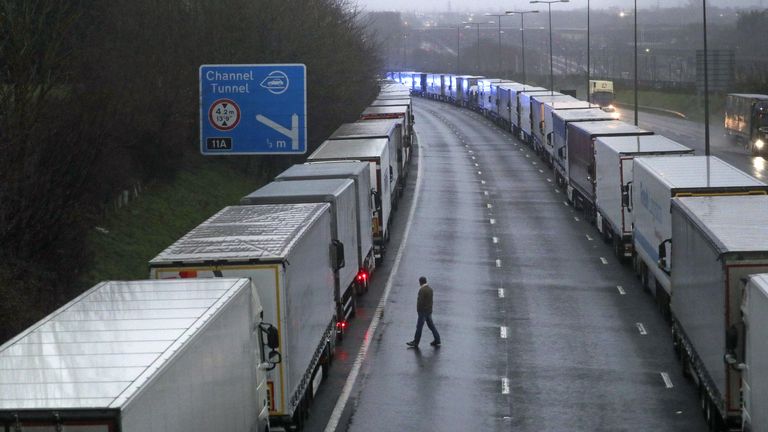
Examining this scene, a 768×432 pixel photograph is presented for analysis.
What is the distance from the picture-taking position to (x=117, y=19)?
1533 inches

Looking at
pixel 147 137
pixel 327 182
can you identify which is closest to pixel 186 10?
pixel 147 137

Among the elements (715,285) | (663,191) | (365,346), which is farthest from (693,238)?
(365,346)

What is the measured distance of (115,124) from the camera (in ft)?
106

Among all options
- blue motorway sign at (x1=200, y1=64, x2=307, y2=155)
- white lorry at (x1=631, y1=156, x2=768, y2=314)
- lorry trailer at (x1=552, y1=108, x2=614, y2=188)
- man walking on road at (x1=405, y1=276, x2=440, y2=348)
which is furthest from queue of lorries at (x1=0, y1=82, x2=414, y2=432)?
lorry trailer at (x1=552, y1=108, x2=614, y2=188)

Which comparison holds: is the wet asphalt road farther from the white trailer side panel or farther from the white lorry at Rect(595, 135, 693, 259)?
the white trailer side panel

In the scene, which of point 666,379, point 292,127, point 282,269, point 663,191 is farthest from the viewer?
point 292,127

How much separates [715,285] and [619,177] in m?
17.4

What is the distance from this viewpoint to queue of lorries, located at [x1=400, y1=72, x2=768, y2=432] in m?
16.3

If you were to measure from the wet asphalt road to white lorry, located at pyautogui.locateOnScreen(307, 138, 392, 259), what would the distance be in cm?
113

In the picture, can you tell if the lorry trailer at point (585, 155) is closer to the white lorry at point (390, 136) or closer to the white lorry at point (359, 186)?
the white lorry at point (390, 136)

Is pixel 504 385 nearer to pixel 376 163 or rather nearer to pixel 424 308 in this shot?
pixel 424 308

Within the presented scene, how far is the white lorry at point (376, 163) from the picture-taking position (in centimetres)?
3609

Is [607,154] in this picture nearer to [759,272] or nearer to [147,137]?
[147,137]

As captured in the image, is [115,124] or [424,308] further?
[115,124]
